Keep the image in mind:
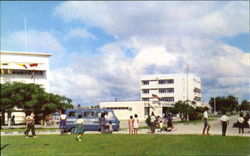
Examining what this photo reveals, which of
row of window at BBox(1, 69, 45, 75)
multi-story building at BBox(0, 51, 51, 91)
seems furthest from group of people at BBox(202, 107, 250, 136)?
row of window at BBox(1, 69, 45, 75)

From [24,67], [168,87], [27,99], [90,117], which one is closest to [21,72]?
[24,67]

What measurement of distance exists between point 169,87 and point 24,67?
1720 inches

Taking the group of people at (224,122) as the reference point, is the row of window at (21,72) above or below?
above

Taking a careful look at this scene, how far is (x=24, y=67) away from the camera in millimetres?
72875

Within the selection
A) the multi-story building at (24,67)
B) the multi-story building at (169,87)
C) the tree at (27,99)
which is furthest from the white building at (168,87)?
the tree at (27,99)

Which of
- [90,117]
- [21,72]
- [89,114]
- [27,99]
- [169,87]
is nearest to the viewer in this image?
[90,117]

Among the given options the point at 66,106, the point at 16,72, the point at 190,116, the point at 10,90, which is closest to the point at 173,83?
the point at 190,116

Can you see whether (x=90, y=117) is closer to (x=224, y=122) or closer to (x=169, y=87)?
(x=224, y=122)

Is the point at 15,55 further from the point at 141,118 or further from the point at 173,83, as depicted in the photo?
the point at 173,83

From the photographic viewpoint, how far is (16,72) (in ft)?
239

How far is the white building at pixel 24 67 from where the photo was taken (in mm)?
71750

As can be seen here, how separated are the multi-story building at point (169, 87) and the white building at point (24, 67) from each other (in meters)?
34.9

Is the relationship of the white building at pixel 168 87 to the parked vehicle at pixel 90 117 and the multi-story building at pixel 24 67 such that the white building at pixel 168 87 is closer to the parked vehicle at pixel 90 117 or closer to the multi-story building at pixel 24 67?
the multi-story building at pixel 24 67

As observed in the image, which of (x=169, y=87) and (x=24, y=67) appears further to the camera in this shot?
(x=169, y=87)
